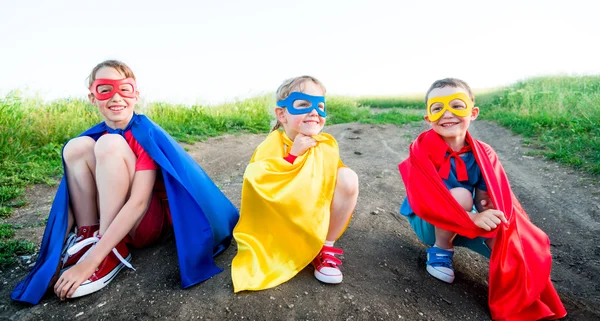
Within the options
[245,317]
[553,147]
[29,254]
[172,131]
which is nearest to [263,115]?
[172,131]

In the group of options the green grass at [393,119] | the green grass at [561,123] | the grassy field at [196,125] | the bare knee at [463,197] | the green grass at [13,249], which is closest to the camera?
the bare knee at [463,197]

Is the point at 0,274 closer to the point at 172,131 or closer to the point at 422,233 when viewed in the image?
the point at 422,233

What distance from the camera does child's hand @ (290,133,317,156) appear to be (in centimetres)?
262

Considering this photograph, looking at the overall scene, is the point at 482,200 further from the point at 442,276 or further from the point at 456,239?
the point at 442,276

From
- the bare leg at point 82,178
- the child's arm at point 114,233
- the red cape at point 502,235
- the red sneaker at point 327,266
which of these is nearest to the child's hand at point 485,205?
the red cape at point 502,235

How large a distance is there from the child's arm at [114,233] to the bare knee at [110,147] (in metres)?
0.17

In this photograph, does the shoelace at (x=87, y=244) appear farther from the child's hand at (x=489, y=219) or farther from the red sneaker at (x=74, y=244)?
the child's hand at (x=489, y=219)

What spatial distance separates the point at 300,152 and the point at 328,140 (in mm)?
236

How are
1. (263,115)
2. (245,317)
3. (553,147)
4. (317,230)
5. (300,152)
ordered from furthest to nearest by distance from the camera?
1. (263,115)
2. (553,147)
3. (300,152)
4. (317,230)
5. (245,317)

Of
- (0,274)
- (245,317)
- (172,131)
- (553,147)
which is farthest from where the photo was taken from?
(172,131)

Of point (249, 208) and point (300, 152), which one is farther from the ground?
point (300, 152)

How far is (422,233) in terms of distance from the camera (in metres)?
2.97

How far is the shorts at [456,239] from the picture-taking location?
2.70 m

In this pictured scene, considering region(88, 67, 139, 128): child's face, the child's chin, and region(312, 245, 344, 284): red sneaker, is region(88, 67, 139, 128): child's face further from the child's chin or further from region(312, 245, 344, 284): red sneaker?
region(312, 245, 344, 284): red sneaker
